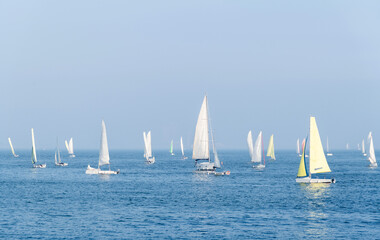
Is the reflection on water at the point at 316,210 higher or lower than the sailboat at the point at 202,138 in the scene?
lower

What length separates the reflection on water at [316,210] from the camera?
52312 mm

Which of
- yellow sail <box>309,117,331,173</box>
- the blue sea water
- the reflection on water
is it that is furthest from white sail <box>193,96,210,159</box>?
yellow sail <box>309,117,331,173</box>

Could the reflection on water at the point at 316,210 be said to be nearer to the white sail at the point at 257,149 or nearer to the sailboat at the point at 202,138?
the sailboat at the point at 202,138

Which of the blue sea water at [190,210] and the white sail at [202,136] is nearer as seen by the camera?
the blue sea water at [190,210]

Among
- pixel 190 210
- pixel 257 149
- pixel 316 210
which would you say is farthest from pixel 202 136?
pixel 316 210

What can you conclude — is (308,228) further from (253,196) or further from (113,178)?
(113,178)

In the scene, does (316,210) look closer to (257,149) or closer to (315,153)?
(315,153)

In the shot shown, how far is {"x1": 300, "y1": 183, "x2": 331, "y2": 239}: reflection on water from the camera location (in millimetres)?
52312

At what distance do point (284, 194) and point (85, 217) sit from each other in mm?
31506

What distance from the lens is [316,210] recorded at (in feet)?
216

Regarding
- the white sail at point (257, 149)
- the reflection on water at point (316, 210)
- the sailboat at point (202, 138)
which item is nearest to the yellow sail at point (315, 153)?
the reflection on water at point (316, 210)

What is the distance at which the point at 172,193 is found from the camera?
8525cm

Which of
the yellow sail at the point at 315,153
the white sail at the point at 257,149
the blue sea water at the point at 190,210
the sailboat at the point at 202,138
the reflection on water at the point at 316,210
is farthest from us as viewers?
the white sail at the point at 257,149

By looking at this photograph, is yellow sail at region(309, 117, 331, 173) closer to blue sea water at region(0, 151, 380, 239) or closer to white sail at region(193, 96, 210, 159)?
blue sea water at region(0, 151, 380, 239)
